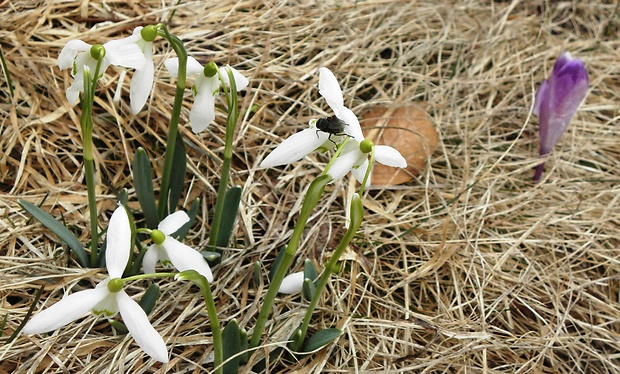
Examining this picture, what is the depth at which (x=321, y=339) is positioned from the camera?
4.26ft

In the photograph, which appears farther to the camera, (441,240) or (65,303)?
(441,240)

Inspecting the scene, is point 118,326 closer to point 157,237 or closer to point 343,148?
point 157,237

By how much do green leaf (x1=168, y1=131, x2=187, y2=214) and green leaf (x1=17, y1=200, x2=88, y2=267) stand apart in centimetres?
22

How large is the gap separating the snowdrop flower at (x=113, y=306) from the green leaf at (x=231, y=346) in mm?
263

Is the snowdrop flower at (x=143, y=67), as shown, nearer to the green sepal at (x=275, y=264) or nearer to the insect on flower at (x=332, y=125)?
the insect on flower at (x=332, y=125)

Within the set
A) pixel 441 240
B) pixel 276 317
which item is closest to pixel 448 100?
pixel 441 240

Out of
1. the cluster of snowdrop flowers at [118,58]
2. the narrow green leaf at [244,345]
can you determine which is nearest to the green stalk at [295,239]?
the narrow green leaf at [244,345]

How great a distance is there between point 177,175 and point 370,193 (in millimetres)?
532

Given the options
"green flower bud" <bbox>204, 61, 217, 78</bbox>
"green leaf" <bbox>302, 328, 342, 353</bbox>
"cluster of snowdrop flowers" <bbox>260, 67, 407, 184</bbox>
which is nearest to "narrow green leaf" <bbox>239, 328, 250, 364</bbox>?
"green leaf" <bbox>302, 328, 342, 353</bbox>

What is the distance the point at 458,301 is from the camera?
1.53 m

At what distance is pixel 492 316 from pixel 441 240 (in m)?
0.21

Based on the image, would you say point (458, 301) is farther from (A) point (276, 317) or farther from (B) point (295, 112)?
(B) point (295, 112)

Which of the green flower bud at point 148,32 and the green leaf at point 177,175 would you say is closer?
the green flower bud at point 148,32

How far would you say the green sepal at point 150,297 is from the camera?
49.7 inches
